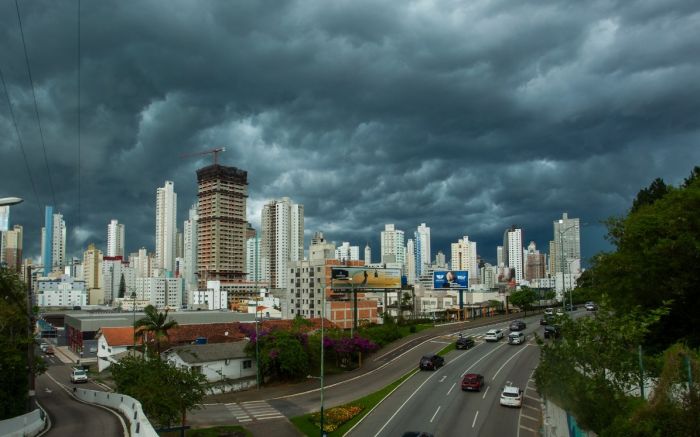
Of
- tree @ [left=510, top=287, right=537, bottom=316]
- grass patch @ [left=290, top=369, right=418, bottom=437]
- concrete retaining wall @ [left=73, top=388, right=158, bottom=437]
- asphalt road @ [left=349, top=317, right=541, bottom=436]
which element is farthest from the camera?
tree @ [left=510, top=287, right=537, bottom=316]

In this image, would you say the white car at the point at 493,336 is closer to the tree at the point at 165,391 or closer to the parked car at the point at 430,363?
the parked car at the point at 430,363

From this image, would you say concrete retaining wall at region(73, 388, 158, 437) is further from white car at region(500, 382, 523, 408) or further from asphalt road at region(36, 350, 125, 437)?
white car at region(500, 382, 523, 408)

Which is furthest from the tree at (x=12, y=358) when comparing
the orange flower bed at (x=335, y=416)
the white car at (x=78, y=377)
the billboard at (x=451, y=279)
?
the billboard at (x=451, y=279)

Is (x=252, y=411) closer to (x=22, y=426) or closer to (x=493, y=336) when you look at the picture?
(x=22, y=426)

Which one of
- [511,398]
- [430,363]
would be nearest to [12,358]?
[511,398]

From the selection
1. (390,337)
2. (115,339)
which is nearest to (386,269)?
(390,337)

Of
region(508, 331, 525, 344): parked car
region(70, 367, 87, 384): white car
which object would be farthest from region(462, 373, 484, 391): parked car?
region(70, 367, 87, 384): white car
